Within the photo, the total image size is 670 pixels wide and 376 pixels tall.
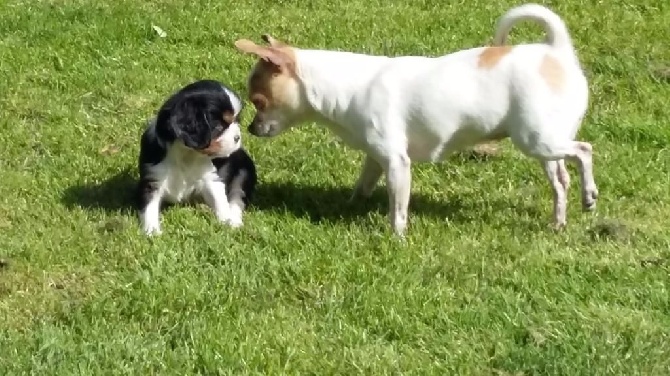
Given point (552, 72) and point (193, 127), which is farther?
point (193, 127)

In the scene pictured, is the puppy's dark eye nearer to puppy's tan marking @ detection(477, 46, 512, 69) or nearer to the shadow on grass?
the shadow on grass

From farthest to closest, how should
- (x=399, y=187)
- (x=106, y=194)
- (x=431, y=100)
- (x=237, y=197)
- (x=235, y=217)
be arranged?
(x=106, y=194)
(x=237, y=197)
(x=235, y=217)
(x=399, y=187)
(x=431, y=100)

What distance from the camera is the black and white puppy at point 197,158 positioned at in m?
5.67

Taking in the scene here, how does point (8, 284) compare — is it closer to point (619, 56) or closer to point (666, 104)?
point (666, 104)

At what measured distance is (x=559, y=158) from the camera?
18.5 feet

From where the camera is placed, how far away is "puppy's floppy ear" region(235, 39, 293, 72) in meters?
5.59

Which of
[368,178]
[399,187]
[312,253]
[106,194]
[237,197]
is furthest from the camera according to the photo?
[106,194]

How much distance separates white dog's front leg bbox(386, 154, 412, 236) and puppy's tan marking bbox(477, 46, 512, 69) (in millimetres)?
596

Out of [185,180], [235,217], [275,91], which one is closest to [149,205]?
[185,180]

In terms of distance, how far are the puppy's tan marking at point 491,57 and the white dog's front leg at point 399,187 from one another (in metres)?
0.60

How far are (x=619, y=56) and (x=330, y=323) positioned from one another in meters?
4.70

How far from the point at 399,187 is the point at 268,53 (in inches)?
36.9

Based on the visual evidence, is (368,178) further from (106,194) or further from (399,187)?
(106,194)

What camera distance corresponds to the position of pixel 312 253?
5.45m
